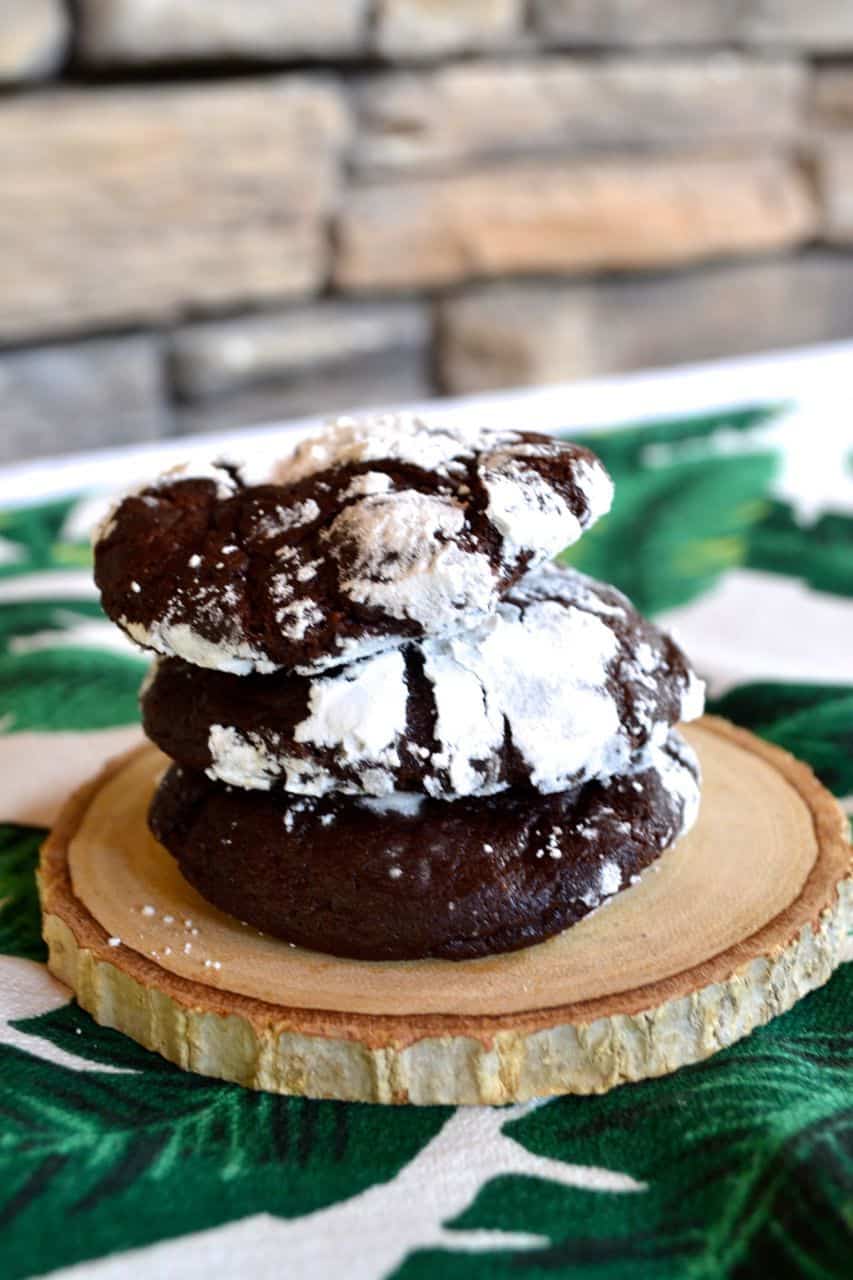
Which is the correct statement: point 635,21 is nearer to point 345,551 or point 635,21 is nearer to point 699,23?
point 699,23

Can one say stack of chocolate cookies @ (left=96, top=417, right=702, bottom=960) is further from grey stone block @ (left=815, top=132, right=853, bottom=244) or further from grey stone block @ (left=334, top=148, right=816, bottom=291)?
grey stone block @ (left=815, top=132, right=853, bottom=244)

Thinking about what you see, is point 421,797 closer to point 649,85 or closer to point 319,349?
point 319,349

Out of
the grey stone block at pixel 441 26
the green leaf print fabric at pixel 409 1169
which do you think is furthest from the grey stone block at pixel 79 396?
the green leaf print fabric at pixel 409 1169

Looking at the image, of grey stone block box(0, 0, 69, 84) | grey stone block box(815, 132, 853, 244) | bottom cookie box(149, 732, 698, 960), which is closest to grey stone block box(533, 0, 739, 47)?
grey stone block box(815, 132, 853, 244)

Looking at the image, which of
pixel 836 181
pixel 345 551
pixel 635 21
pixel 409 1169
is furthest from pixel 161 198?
pixel 409 1169

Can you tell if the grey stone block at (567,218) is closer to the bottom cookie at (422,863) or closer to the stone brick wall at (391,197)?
the stone brick wall at (391,197)

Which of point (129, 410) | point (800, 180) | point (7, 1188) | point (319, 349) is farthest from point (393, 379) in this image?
point (7, 1188)
